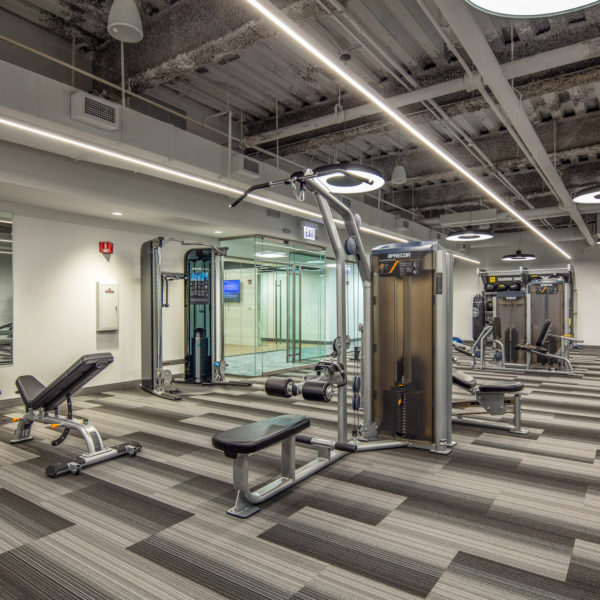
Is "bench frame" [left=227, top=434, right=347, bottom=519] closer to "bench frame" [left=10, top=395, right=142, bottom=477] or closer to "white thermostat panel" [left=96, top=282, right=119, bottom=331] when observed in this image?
"bench frame" [left=10, top=395, right=142, bottom=477]

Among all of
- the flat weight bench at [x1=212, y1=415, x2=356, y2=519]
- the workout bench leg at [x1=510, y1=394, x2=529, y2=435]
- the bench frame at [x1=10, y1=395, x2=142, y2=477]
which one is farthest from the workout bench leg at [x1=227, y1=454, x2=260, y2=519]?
the workout bench leg at [x1=510, y1=394, x2=529, y2=435]

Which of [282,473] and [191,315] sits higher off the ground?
[191,315]

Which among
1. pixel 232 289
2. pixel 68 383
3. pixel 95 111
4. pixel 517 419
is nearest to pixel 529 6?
pixel 95 111

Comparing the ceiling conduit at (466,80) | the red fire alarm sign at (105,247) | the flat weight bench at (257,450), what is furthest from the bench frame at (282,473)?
the red fire alarm sign at (105,247)

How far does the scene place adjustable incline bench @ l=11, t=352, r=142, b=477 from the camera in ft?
12.1

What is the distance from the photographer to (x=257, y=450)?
2.74 m

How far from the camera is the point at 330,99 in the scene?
6.02 m

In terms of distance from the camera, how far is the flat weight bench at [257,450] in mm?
→ 2754

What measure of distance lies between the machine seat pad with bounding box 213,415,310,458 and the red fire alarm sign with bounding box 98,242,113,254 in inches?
194

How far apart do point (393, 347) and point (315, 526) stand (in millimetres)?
2034

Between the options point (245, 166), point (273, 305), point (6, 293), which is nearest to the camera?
point (6, 293)

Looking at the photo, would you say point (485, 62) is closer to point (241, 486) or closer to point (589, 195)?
point (589, 195)

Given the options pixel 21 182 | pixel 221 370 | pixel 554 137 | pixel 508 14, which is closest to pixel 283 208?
pixel 221 370

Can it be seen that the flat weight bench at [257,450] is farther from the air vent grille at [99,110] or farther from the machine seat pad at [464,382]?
the air vent grille at [99,110]
